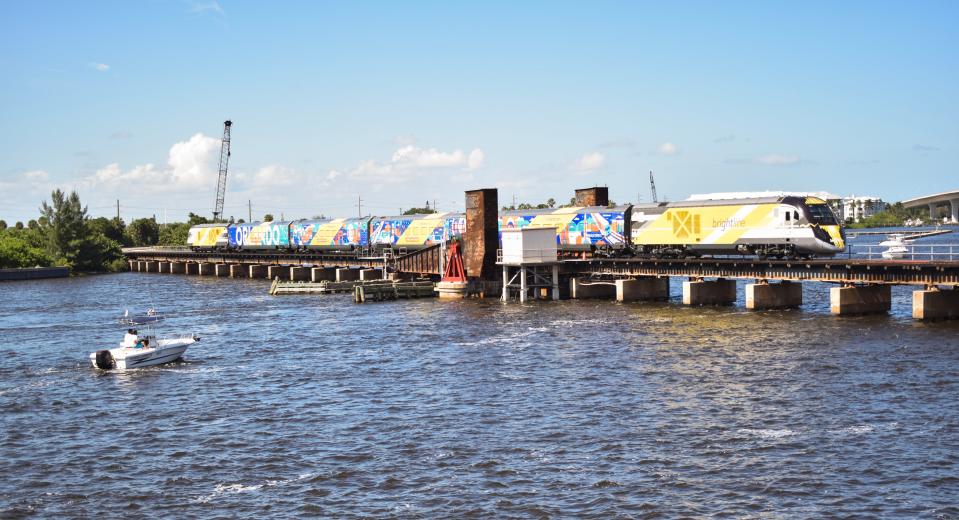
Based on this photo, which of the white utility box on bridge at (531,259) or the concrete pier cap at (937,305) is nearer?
the concrete pier cap at (937,305)

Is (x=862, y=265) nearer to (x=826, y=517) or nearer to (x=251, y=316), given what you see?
(x=826, y=517)

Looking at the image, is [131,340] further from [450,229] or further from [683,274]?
[450,229]

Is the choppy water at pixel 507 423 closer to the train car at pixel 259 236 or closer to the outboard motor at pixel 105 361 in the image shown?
the outboard motor at pixel 105 361

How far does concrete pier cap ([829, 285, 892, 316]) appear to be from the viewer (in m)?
57.8

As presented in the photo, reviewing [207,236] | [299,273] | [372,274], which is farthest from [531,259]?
[207,236]

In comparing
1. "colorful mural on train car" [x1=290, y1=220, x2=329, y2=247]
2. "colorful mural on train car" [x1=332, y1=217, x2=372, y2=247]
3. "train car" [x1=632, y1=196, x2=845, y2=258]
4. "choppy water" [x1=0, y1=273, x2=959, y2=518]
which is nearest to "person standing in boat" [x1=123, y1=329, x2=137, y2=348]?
"choppy water" [x1=0, y1=273, x2=959, y2=518]

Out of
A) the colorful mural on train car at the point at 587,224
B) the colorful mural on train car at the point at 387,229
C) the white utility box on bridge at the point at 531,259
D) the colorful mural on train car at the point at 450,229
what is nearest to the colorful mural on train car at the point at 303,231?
the colorful mural on train car at the point at 387,229

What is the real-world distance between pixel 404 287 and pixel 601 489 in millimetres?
58392

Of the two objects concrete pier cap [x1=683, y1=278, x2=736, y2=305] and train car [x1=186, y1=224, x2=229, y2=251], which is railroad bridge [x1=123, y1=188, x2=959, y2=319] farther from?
train car [x1=186, y1=224, x2=229, y2=251]

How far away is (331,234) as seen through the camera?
120 metres

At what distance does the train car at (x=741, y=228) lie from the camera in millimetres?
62312

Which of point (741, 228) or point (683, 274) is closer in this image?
point (741, 228)

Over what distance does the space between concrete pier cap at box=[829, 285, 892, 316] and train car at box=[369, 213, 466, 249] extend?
42044 millimetres

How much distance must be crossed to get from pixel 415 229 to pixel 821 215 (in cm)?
5031
